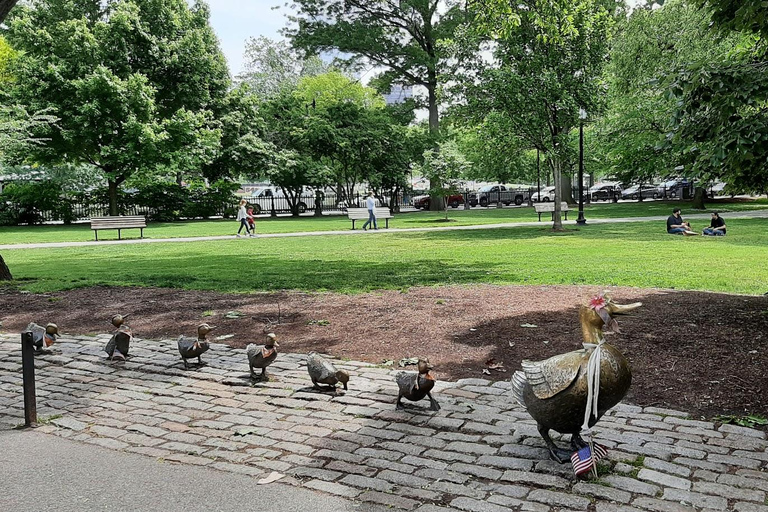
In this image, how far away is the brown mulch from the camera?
546cm

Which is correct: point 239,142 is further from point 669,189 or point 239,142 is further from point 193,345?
point 669,189

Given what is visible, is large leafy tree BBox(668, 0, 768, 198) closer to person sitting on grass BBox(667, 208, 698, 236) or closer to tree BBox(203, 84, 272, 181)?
person sitting on grass BBox(667, 208, 698, 236)

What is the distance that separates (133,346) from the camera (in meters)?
7.23

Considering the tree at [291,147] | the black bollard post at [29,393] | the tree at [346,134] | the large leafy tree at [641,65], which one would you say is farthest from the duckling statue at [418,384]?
the tree at [346,134]

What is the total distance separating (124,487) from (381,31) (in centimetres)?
3846

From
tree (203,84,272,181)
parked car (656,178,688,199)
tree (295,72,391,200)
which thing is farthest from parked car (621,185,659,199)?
tree (203,84,272,181)

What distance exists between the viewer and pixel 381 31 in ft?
128

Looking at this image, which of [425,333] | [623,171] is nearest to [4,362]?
[425,333]

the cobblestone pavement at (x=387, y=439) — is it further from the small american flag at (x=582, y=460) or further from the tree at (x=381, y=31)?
the tree at (x=381, y=31)

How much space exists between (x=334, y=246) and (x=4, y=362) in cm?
1234

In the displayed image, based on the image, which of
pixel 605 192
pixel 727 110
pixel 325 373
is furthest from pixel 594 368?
pixel 605 192

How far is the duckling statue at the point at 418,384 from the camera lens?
473 cm

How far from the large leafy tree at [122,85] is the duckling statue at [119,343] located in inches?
1009

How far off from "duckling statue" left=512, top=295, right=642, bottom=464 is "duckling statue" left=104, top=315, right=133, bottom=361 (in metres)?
4.47
